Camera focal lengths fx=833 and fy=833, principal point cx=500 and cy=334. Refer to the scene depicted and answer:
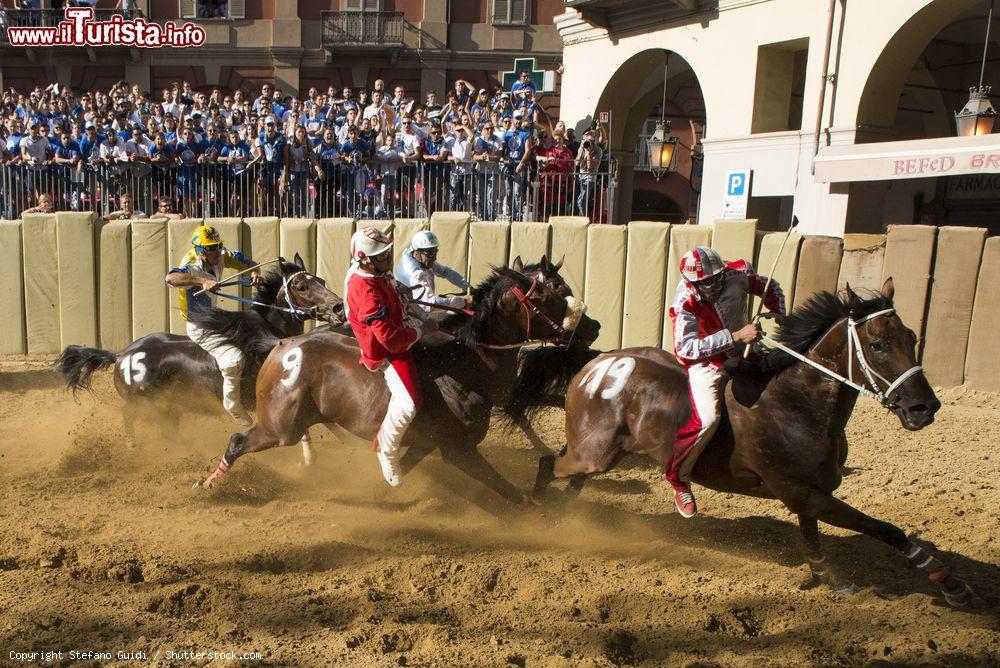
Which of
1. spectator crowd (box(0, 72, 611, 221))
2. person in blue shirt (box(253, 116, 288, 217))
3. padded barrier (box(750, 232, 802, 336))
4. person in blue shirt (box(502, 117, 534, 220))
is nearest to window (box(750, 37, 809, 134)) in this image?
spectator crowd (box(0, 72, 611, 221))

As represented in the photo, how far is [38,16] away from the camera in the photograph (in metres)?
30.7

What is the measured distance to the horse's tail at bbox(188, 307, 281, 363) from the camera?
7.04m

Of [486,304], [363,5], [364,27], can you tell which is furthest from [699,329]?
[363,5]

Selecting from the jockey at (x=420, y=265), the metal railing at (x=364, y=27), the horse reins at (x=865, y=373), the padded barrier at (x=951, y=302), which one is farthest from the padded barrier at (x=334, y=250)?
the metal railing at (x=364, y=27)

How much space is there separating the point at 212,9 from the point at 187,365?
2701cm

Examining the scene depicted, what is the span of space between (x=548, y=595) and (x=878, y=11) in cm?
1030

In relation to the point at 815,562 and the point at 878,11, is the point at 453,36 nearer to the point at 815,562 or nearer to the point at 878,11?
the point at 878,11

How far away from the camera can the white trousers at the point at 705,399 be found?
5016 millimetres

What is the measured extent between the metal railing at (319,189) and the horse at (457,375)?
7.36 m

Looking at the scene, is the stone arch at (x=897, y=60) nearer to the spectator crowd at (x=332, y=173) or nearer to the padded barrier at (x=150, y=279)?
the spectator crowd at (x=332, y=173)

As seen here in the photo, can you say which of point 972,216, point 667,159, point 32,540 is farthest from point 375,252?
point 972,216

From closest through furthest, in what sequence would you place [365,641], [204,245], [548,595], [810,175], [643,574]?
1. [365,641]
2. [548,595]
3. [643,574]
4. [204,245]
5. [810,175]

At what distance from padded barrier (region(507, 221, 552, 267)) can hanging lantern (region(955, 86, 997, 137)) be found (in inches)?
220

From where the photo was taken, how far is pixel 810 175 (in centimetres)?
1244
